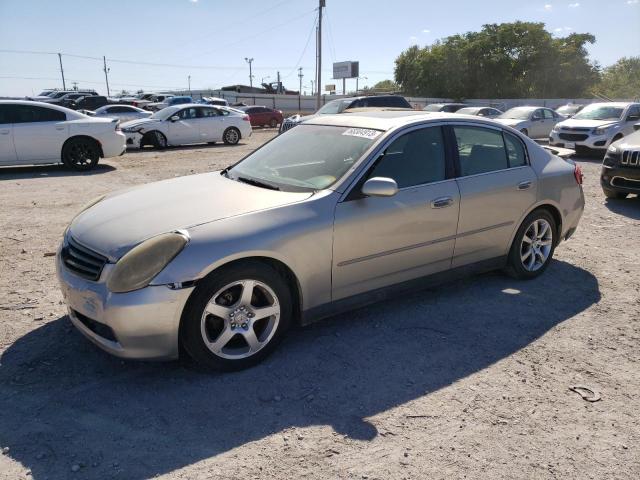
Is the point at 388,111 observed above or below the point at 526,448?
above

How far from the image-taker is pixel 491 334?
155 inches

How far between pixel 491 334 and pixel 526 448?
132 cm

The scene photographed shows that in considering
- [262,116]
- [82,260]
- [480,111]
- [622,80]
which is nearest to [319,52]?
[262,116]

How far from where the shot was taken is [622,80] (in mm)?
79438

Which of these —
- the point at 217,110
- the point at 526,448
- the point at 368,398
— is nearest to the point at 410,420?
the point at 368,398

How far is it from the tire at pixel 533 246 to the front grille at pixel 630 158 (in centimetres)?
412

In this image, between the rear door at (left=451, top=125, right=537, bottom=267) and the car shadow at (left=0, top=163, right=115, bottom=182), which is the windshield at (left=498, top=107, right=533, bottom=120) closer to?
Result: the car shadow at (left=0, top=163, right=115, bottom=182)

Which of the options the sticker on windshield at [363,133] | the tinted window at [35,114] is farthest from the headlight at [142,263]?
the tinted window at [35,114]

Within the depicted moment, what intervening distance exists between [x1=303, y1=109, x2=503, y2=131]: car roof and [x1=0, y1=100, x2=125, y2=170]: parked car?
28.8ft

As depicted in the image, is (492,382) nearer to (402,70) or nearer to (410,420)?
(410,420)

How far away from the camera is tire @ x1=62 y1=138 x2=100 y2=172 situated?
11578 millimetres

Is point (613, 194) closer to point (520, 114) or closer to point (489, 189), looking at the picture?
point (489, 189)

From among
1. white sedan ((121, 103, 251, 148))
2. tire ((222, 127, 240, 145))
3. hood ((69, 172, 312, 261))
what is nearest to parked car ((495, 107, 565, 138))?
tire ((222, 127, 240, 145))

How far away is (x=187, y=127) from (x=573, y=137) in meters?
12.3
